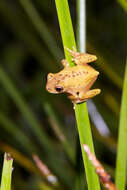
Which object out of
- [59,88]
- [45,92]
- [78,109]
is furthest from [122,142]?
[45,92]

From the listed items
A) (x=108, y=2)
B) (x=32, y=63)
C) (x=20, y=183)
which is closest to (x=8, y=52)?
(x=32, y=63)

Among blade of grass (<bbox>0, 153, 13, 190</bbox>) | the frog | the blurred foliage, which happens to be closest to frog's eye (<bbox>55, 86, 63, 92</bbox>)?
the frog

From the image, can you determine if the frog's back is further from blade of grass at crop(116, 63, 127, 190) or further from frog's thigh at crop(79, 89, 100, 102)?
blade of grass at crop(116, 63, 127, 190)

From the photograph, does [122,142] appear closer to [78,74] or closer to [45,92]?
[78,74]

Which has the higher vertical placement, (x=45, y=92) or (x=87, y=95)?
(x=87, y=95)

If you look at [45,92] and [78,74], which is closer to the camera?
[78,74]

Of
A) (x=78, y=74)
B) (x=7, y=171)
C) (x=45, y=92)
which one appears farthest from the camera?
(x=45, y=92)

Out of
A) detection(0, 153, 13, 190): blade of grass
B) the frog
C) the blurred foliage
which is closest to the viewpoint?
detection(0, 153, 13, 190): blade of grass

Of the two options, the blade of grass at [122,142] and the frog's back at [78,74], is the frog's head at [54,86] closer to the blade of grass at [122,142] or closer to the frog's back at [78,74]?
the frog's back at [78,74]

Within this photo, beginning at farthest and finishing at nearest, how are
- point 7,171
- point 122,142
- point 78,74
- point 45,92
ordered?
point 45,92 < point 78,74 < point 122,142 < point 7,171
